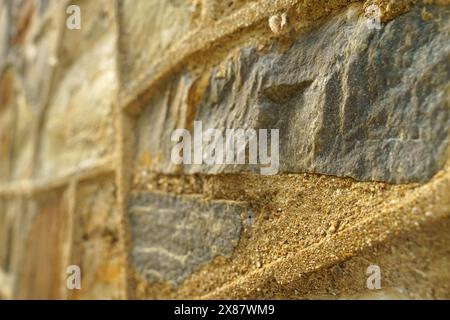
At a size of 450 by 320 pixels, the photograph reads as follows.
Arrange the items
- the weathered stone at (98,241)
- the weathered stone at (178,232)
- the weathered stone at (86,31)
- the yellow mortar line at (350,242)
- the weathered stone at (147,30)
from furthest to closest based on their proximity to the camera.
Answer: the weathered stone at (86,31) → the weathered stone at (98,241) → the weathered stone at (147,30) → the weathered stone at (178,232) → the yellow mortar line at (350,242)

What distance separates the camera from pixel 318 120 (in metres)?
0.52

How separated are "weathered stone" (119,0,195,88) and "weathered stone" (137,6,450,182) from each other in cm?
16

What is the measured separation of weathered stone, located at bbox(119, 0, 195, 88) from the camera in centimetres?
74

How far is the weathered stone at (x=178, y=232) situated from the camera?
0.64 metres

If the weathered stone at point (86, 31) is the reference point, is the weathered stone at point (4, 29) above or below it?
above

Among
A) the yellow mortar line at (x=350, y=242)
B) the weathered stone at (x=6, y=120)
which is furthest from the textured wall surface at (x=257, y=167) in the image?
the weathered stone at (x=6, y=120)

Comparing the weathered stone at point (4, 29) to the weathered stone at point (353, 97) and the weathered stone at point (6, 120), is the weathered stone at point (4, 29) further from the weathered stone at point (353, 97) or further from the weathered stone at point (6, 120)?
the weathered stone at point (353, 97)

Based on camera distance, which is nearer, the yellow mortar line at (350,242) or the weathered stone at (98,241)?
the yellow mortar line at (350,242)

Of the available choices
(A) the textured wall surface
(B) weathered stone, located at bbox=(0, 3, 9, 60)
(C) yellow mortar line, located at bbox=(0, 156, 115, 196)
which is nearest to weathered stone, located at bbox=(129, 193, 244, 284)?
(A) the textured wall surface

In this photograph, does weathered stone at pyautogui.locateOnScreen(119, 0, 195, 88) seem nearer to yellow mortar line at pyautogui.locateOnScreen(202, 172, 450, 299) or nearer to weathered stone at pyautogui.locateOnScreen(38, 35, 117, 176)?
weathered stone at pyautogui.locateOnScreen(38, 35, 117, 176)

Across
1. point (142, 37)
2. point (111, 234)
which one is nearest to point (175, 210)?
point (111, 234)

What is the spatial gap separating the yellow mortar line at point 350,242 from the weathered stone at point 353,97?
0.08 feet

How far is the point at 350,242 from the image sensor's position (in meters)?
0.47

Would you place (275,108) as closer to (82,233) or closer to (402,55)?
(402,55)
